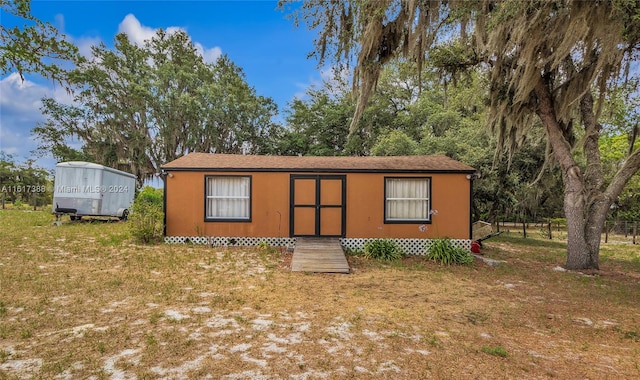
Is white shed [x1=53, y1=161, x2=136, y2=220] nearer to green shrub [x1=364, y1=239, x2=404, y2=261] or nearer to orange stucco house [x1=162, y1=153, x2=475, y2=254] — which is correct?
orange stucco house [x1=162, y1=153, x2=475, y2=254]

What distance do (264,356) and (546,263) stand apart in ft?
30.2

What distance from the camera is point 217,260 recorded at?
25.6 feet

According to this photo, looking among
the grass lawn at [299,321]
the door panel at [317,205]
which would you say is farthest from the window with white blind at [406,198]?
the grass lawn at [299,321]

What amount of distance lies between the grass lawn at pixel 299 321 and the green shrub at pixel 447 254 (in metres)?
0.70

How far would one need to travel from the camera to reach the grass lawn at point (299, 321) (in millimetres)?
3047

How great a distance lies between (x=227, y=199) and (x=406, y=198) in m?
5.46

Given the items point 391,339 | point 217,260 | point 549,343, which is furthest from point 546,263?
point 217,260

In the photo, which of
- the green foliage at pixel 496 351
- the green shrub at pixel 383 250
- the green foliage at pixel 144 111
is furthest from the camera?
the green foliage at pixel 144 111

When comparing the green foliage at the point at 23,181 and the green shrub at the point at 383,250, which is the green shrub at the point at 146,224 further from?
the green foliage at the point at 23,181

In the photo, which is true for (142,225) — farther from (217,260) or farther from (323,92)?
(323,92)

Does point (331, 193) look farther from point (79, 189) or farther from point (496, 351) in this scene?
point (79, 189)

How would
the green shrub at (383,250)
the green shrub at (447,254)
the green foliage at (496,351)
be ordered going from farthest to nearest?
the green shrub at (383,250)
the green shrub at (447,254)
the green foliage at (496,351)

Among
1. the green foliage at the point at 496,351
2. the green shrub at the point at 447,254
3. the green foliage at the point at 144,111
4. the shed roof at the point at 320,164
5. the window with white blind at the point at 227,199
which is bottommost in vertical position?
the green foliage at the point at 496,351

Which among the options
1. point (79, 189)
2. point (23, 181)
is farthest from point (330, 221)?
point (23, 181)
